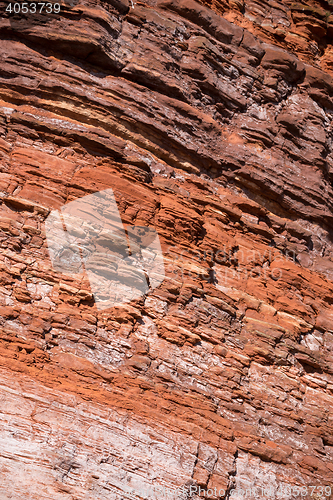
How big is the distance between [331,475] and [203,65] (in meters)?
12.0

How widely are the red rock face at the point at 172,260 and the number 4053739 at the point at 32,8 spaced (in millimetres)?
279

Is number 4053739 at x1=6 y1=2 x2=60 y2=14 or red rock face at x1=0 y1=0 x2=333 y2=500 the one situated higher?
number 4053739 at x1=6 y1=2 x2=60 y2=14

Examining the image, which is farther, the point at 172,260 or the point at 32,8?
the point at 32,8

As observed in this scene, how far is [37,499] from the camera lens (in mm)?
6266

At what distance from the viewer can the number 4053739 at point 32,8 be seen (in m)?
10.9

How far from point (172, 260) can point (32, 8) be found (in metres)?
8.03

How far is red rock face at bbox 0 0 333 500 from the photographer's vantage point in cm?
725

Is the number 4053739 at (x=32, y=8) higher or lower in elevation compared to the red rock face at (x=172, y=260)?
higher

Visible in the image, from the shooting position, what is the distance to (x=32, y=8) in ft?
36.2

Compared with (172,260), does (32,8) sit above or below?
above

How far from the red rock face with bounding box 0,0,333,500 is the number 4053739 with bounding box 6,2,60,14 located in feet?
0.91

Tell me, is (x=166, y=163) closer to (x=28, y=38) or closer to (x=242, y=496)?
(x=28, y=38)

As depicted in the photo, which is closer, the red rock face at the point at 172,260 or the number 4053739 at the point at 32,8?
the red rock face at the point at 172,260

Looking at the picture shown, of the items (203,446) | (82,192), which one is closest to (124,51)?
(82,192)
